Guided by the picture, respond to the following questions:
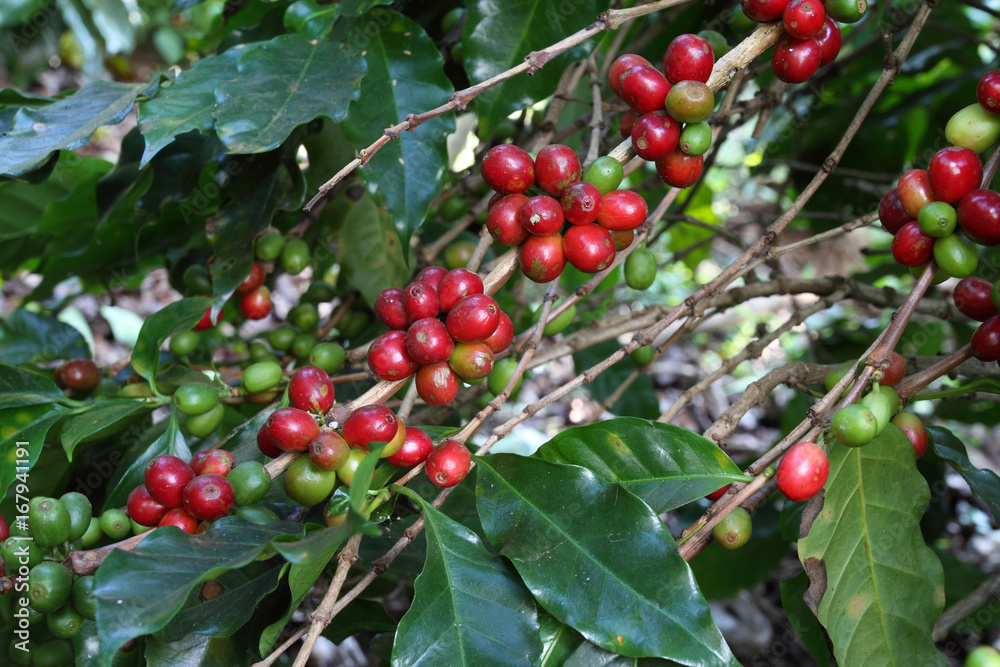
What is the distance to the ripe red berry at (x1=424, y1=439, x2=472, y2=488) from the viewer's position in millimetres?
897

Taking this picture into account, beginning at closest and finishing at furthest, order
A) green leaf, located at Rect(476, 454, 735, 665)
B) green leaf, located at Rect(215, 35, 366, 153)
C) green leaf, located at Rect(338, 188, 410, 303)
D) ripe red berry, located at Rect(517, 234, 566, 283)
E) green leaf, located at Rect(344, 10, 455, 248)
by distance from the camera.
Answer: green leaf, located at Rect(476, 454, 735, 665)
ripe red berry, located at Rect(517, 234, 566, 283)
green leaf, located at Rect(215, 35, 366, 153)
green leaf, located at Rect(344, 10, 455, 248)
green leaf, located at Rect(338, 188, 410, 303)

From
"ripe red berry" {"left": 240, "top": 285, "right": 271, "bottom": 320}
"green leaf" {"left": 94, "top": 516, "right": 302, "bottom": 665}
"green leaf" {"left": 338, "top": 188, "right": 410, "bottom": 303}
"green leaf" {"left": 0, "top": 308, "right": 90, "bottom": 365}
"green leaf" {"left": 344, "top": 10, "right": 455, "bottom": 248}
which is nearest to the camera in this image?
"green leaf" {"left": 94, "top": 516, "right": 302, "bottom": 665}

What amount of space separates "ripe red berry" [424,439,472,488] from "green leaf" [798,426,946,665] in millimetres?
448

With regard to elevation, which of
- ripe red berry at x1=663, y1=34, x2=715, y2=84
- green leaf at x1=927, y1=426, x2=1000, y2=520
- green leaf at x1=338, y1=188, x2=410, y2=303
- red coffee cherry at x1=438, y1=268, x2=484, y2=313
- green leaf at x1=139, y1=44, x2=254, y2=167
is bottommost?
green leaf at x1=927, y1=426, x2=1000, y2=520

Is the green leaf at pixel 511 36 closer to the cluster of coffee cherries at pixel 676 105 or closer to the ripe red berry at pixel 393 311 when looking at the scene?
the cluster of coffee cherries at pixel 676 105

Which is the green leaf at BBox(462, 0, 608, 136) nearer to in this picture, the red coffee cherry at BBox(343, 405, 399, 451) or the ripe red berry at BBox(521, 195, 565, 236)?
the ripe red berry at BBox(521, 195, 565, 236)

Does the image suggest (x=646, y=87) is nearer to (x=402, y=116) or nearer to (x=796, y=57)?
(x=796, y=57)

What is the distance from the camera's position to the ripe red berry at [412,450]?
92 centimetres

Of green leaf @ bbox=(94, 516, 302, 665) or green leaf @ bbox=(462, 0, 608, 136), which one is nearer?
green leaf @ bbox=(94, 516, 302, 665)

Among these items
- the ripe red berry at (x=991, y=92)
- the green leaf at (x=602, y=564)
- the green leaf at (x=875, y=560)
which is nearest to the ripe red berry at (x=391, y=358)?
the green leaf at (x=602, y=564)

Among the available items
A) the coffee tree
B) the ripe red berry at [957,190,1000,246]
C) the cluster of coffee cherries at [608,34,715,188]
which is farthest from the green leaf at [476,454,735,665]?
the ripe red berry at [957,190,1000,246]

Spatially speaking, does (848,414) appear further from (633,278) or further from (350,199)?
(350,199)

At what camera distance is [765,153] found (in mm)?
2201

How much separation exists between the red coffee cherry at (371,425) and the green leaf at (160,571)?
14 centimetres
